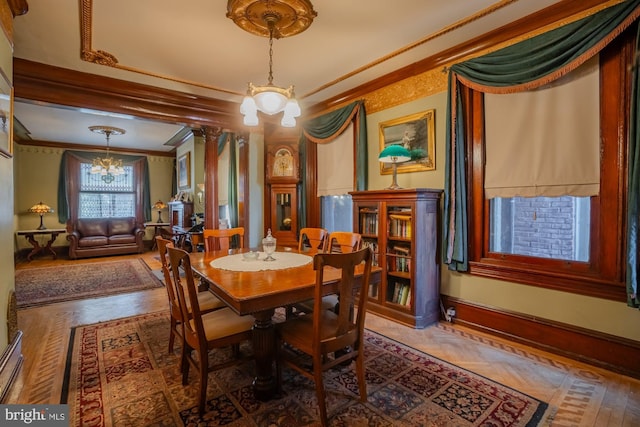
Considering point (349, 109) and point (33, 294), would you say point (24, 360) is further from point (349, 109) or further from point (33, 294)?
point (349, 109)

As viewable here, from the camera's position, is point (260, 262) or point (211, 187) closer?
point (260, 262)

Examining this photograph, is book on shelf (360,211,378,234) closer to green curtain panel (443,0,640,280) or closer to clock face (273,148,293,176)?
green curtain panel (443,0,640,280)

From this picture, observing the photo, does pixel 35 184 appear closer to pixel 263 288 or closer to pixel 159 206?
pixel 159 206

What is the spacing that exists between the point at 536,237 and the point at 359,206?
5.51ft

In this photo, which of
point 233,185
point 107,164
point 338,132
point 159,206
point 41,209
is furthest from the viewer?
point 159,206

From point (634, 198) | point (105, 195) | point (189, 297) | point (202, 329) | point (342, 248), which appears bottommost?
point (202, 329)

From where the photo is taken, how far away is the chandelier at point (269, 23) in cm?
227

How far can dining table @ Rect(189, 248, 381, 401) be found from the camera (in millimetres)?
1583

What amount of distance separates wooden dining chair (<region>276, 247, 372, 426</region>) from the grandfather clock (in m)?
2.89

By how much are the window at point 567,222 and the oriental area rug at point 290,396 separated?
1.03m

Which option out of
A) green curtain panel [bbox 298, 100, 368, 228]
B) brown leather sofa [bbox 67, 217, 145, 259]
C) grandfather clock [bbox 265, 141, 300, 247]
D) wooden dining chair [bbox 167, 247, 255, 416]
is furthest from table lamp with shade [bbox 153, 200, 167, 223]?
wooden dining chair [bbox 167, 247, 255, 416]

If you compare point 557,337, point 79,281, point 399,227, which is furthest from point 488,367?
point 79,281

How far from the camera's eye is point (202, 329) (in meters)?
1.71

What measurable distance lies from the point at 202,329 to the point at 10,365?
151 centimetres
